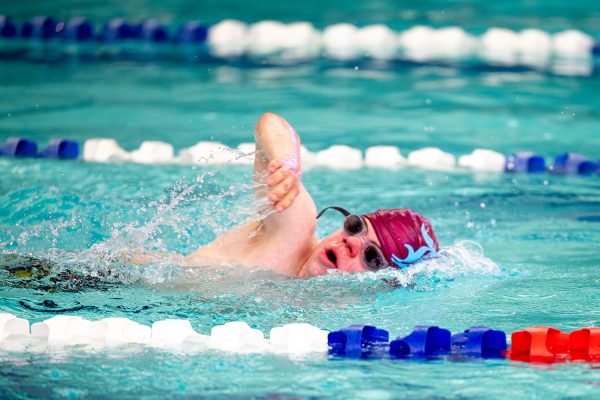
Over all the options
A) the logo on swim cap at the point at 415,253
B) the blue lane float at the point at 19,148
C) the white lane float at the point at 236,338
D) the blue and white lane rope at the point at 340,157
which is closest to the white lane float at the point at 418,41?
the blue and white lane rope at the point at 340,157

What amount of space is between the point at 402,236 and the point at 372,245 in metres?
0.12

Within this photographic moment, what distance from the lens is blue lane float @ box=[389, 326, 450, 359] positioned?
2732mm

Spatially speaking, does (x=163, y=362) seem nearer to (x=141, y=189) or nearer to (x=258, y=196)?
(x=258, y=196)

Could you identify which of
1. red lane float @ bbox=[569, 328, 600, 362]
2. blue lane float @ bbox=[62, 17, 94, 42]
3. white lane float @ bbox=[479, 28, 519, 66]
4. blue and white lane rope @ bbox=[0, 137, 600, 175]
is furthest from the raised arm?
blue lane float @ bbox=[62, 17, 94, 42]

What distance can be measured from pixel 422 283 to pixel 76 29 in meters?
5.19

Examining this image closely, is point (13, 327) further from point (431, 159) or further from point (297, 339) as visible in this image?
point (431, 159)

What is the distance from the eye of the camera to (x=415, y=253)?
331 centimetres

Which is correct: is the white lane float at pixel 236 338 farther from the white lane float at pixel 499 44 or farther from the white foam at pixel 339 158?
the white lane float at pixel 499 44

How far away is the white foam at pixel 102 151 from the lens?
5383 mm

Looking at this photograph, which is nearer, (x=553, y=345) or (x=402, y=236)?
(x=553, y=345)

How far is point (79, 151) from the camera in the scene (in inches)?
215

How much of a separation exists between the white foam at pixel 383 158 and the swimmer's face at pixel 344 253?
2248 mm

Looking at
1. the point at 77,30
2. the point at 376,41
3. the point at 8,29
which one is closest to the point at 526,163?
the point at 376,41

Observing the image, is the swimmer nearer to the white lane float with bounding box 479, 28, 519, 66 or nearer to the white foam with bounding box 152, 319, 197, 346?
the white foam with bounding box 152, 319, 197, 346
